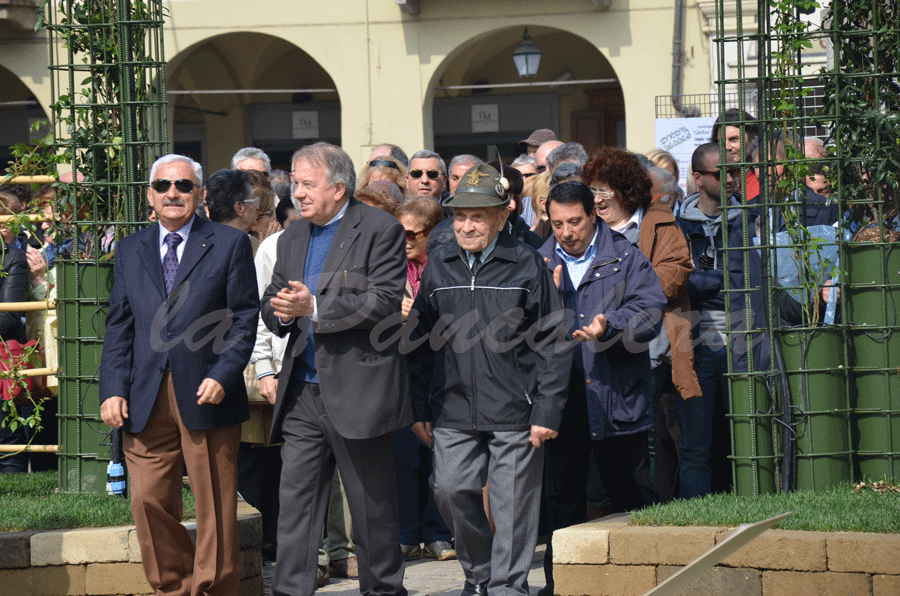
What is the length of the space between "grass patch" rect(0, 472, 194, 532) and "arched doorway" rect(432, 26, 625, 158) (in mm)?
12656

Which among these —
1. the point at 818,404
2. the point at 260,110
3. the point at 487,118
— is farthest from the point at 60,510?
the point at 260,110

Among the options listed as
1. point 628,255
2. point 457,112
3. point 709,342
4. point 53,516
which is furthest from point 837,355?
point 457,112

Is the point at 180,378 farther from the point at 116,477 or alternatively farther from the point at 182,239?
the point at 116,477

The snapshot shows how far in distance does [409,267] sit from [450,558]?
1.72 metres

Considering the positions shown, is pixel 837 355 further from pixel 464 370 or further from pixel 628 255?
pixel 464 370

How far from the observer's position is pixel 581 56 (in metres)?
19.1

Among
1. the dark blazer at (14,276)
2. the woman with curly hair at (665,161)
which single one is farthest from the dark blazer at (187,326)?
the woman with curly hair at (665,161)

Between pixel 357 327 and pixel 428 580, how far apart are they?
1.74m

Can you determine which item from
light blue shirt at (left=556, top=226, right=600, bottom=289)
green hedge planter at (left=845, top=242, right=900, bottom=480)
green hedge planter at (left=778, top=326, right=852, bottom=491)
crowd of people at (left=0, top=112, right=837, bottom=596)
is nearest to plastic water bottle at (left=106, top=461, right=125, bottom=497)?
crowd of people at (left=0, top=112, right=837, bottom=596)

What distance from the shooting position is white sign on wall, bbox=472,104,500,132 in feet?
62.2

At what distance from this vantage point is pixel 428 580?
6.45 meters

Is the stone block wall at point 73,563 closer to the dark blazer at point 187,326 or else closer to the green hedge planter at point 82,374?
the dark blazer at point 187,326

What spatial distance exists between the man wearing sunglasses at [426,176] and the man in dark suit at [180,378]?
2.98 meters

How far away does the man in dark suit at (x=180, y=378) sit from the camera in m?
5.34
